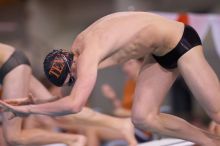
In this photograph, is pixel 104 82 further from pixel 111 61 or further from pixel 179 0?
pixel 111 61

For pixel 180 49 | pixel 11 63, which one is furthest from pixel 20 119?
pixel 180 49

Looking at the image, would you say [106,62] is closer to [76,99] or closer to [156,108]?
[76,99]

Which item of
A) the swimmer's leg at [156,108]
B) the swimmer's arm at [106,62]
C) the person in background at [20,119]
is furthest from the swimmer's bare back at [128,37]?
the person in background at [20,119]

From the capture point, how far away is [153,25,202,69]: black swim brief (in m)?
2.97

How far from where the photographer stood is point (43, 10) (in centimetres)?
680

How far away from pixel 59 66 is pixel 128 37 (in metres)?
0.37

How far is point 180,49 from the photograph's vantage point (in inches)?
117

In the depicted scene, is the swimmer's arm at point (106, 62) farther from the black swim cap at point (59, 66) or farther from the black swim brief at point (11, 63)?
the black swim brief at point (11, 63)

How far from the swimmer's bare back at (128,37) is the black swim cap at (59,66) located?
0.25ft

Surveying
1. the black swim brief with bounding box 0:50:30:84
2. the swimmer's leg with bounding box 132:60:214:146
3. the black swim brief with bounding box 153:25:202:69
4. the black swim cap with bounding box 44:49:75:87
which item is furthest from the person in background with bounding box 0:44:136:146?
the black swim brief with bounding box 153:25:202:69

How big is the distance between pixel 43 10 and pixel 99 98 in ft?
4.39

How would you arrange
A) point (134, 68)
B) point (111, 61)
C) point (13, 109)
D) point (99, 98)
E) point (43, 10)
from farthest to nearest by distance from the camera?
point (43, 10) < point (99, 98) < point (134, 68) < point (111, 61) < point (13, 109)

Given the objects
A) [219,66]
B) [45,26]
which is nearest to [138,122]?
[219,66]

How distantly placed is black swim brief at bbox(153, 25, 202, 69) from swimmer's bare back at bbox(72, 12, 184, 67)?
1.0 inches
